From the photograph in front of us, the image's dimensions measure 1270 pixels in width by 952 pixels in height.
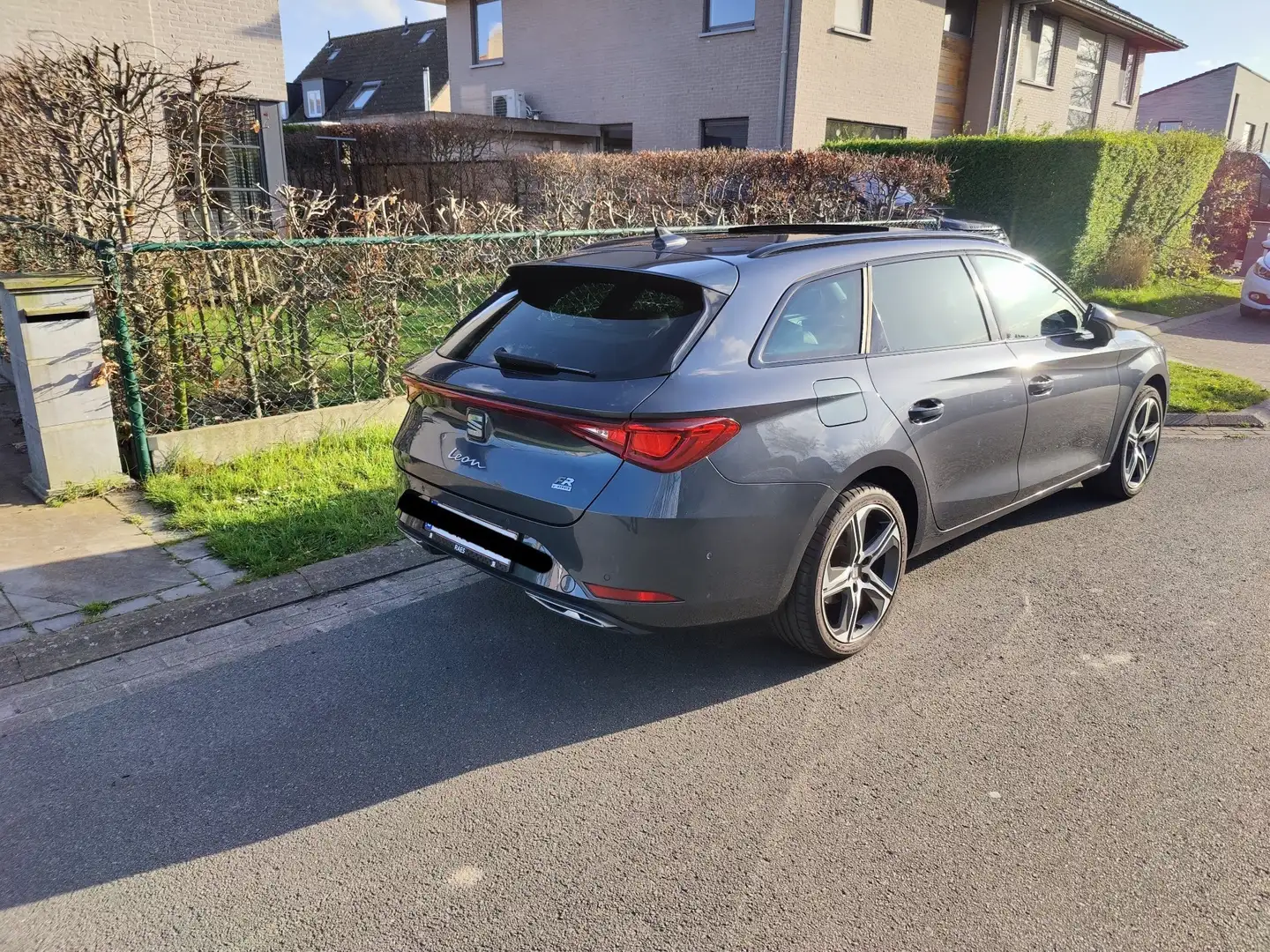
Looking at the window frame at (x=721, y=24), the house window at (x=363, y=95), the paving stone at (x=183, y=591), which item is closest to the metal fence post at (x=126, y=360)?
the paving stone at (x=183, y=591)

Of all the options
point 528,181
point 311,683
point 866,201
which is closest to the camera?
point 311,683

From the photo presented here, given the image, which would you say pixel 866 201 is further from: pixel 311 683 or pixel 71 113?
pixel 311 683

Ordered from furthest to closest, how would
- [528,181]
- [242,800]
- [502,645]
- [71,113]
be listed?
1. [528,181]
2. [71,113]
3. [502,645]
4. [242,800]

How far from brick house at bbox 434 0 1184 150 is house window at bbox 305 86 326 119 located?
12.8 metres

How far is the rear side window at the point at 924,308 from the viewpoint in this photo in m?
4.07

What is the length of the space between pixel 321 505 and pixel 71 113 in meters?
3.20

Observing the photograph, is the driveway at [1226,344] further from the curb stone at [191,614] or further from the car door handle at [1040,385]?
the curb stone at [191,614]

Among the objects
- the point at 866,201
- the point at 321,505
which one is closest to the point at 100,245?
the point at 321,505

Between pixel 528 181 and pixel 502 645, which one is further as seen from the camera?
pixel 528 181

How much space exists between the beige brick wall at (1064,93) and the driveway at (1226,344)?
27.7ft

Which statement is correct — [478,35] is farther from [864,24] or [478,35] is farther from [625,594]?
[625,594]

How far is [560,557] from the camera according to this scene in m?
3.29

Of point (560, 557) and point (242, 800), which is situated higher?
point (560, 557)

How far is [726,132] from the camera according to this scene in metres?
18.7
